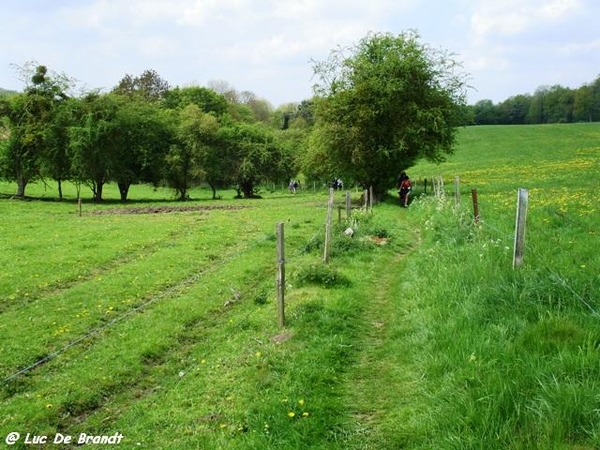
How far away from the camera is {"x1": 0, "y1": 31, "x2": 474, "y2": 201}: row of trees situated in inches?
1353

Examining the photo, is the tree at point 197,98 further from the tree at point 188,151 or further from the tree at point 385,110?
the tree at point 385,110

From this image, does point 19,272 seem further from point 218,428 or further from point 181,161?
point 181,161

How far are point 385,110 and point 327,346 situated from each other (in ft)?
91.9

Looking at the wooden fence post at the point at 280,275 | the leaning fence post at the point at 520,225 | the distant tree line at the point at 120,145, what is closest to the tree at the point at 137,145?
the distant tree line at the point at 120,145

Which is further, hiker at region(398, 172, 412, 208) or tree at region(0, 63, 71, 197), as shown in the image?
tree at region(0, 63, 71, 197)

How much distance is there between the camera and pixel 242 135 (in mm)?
59625

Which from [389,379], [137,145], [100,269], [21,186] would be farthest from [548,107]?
[389,379]

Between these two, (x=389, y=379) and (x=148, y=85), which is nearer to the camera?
(x=389, y=379)

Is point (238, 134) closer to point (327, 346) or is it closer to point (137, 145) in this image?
point (137, 145)

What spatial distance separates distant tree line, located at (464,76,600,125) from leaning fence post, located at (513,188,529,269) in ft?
403

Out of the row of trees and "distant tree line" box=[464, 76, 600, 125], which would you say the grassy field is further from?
"distant tree line" box=[464, 76, 600, 125]

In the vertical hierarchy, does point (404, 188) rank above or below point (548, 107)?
below

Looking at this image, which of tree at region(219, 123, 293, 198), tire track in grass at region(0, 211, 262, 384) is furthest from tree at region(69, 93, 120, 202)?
tire track in grass at region(0, 211, 262, 384)

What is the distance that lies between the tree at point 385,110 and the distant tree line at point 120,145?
1347 centimetres
